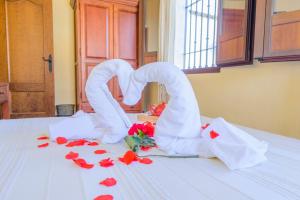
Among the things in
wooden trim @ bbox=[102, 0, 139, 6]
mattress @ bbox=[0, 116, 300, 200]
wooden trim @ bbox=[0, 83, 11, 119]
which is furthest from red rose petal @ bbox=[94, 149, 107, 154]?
wooden trim @ bbox=[102, 0, 139, 6]

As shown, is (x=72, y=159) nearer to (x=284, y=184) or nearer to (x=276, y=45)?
(x=284, y=184)

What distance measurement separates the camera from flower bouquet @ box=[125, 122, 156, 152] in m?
0.77

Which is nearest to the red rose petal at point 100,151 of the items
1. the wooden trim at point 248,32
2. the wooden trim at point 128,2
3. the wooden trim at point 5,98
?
the wooden trim at point 248,32

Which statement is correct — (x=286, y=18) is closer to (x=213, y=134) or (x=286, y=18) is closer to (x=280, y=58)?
(x=280, y=58)

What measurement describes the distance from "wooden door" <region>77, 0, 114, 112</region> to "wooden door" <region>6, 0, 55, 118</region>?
29.8 inches

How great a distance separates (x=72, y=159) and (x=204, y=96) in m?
1.70

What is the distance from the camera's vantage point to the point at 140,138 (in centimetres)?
A: 81

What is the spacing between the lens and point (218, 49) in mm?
1864

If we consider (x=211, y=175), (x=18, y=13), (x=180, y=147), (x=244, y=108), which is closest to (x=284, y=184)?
(x=211, y=175)

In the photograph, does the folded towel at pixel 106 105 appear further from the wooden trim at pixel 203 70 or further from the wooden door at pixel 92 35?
the wooden door at pixel 92 35

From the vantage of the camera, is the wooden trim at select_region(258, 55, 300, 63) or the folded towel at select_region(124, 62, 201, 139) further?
the wooden trim at select_region(258, 55, 300, 63)

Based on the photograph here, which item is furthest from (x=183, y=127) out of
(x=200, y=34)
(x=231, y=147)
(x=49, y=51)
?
Answer: (x=49, y=51)

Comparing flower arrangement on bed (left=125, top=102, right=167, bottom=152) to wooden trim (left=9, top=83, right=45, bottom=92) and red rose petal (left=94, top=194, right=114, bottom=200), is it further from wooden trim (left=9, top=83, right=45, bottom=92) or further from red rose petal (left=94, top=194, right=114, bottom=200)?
wooden trim (left=9, top=83, right=45, bottom=92)

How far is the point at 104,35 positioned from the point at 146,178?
254 centimetres
